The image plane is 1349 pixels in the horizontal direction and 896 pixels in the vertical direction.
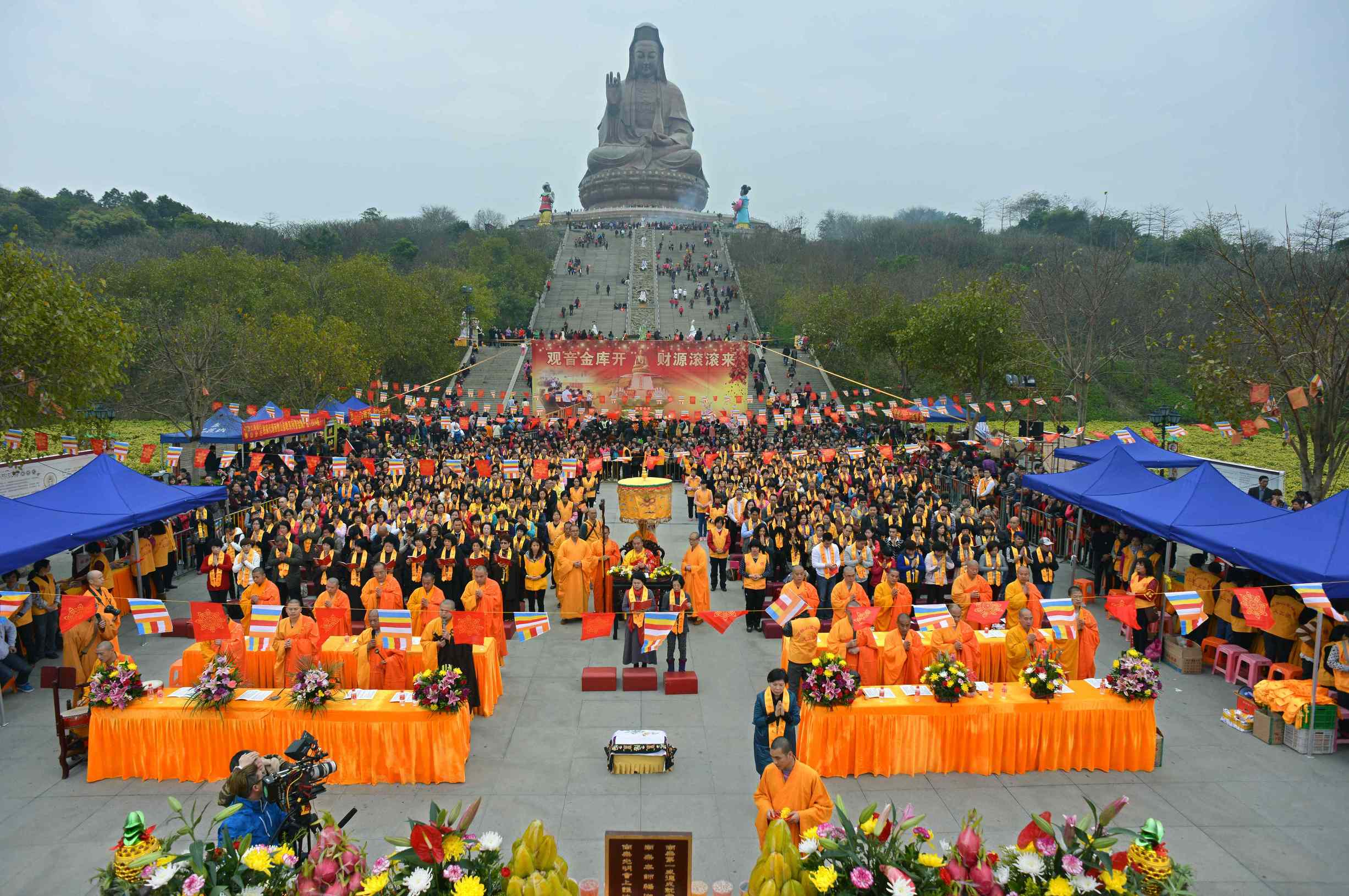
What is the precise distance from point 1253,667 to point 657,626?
7491 millimetres

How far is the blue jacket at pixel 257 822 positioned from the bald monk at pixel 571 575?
7.43 m

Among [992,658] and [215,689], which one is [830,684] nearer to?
[992,658]

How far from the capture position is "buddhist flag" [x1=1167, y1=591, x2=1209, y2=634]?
9148mm

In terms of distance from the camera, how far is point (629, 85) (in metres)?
84.8

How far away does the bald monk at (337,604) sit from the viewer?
387 inches

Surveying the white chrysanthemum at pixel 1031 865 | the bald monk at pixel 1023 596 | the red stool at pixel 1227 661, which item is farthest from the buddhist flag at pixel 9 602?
the red stool at pixel 1227 661

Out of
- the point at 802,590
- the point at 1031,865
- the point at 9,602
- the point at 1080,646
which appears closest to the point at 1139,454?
the point at 1080,646

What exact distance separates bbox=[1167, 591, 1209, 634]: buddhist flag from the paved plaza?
3.74 ft

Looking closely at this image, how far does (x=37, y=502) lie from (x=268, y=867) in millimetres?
11380

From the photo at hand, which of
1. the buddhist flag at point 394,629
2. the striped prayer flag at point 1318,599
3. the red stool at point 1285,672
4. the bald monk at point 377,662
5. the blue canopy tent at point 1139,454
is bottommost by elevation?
the red stool at point 1285,672

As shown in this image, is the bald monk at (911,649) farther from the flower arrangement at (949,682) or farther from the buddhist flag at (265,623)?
the buddhist flag at (265,623)

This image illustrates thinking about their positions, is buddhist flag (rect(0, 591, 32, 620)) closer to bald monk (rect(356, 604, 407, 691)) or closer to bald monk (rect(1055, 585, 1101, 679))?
bald monk (rect(356, 604, 407, 691))

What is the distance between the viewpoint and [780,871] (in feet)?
13.6

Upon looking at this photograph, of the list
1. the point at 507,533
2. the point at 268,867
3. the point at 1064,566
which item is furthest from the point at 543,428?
the point at 268,867
